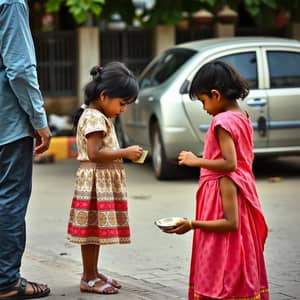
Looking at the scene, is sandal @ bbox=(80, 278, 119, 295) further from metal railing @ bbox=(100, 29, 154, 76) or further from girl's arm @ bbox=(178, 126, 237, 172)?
metal railing @ bbox=(100, 29, 154, 76)

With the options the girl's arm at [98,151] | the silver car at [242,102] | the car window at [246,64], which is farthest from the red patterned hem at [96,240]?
the car window at [246,64]

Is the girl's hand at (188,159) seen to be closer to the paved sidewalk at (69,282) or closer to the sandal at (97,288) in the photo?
the paved sidewalk at (69,282)

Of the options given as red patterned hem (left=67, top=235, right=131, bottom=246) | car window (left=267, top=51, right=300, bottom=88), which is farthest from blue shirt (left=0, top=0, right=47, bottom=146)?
car window (left=267, top=51, right=300, bottom=88)

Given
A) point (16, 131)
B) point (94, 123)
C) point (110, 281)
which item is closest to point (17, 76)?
point (16, 131)

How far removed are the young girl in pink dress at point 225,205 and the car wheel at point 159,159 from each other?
628 cm

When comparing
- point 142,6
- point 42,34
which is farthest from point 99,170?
point 42,34

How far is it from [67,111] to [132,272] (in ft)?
36.4

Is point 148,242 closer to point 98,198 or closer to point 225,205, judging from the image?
point 98,198

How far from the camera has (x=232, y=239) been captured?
5.16 metres

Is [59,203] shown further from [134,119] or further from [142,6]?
[142,6]

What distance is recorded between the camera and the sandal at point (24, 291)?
591cm

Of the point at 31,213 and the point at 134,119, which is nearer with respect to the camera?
the point at 31,213

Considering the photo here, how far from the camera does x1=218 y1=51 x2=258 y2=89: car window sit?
11727 mm

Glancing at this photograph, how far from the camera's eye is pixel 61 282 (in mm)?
6508
